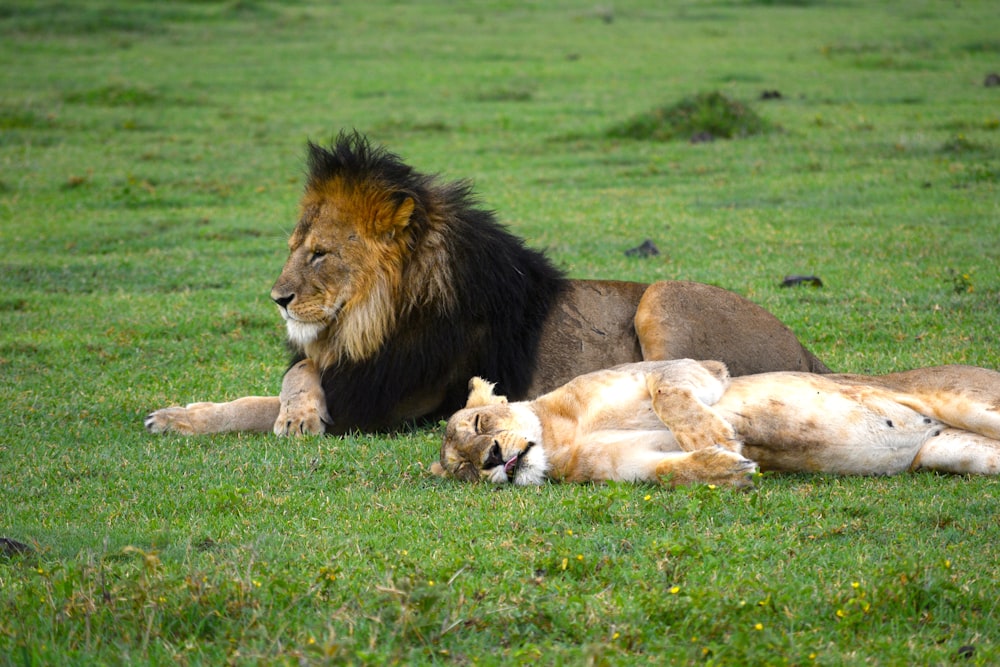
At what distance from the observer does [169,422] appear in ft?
22.3

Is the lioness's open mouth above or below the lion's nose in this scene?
below

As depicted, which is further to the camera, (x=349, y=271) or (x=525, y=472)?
(x=349, y=271)

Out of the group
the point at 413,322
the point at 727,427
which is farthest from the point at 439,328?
the point at 727,427

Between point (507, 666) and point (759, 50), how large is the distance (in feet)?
87.9

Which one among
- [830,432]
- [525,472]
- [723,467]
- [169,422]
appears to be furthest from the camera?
[169,422]

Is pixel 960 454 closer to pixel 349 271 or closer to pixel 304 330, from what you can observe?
pixel 349 271

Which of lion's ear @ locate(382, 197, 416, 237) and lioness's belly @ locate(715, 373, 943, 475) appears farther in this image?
lion's ear @ locate(382, 197, 416, 237)

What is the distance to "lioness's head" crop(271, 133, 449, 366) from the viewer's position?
21.4ft

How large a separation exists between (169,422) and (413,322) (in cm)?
151

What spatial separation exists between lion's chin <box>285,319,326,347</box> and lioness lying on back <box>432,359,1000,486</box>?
1.27 meters

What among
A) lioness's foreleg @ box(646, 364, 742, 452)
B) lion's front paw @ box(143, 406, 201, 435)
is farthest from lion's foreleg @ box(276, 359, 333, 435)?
lioness's foreleg @ box(646, 364, 742, 452)

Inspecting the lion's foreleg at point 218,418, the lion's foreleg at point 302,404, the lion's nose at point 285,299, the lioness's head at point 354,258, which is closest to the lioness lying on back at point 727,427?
the lioness's head at point 354,258

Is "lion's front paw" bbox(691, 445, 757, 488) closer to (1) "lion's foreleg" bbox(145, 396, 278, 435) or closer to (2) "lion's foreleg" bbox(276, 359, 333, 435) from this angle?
(2) "lion's foreleg" bbox(276, 359, 333, 435)

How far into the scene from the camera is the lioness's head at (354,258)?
257 inches
